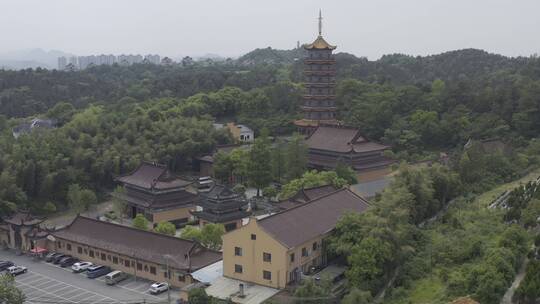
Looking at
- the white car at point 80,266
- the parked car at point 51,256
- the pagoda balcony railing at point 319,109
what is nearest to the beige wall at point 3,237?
the parked car at point 51,256

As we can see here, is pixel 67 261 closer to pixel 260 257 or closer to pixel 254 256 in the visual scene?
A: pixel 254 256

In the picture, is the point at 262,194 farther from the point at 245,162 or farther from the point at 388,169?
the point at 388,169

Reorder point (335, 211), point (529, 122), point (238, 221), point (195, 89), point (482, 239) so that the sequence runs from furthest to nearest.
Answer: point (195, 89) < point (529, 122) < point (238, 221) < point (335, 211) < point (482, 239)

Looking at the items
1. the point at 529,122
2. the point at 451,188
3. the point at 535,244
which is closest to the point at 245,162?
the point at 451,188

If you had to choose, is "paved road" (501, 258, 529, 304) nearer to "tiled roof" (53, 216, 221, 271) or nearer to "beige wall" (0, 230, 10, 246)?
"tiled roof" (53, 216, 221, 271)

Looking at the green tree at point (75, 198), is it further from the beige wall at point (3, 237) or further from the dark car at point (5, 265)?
the dark car at point (5, 265)

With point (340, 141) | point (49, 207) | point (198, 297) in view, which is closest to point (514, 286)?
point (198, 297)
